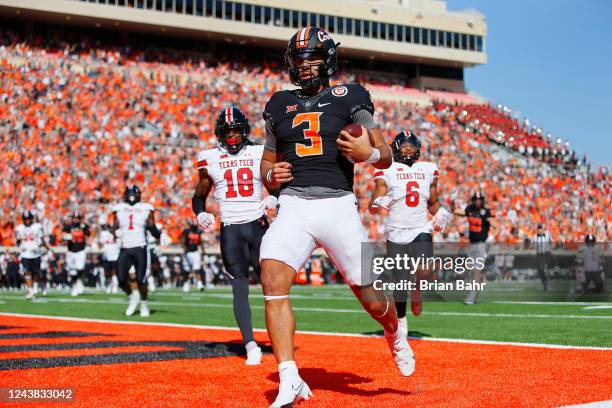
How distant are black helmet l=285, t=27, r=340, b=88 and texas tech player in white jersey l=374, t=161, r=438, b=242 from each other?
3873 mm

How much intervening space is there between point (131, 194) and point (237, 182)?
5.23 metres

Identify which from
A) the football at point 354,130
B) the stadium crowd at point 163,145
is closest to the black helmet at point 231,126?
the football at point 354,130

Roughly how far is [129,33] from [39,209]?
28.0 meters

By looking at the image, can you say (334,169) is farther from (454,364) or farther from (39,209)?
(39,209)

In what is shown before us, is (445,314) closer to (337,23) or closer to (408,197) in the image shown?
(408,197)

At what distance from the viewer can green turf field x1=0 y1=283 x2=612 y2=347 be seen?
345 inches

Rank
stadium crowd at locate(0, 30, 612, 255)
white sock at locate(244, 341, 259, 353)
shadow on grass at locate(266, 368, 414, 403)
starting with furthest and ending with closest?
stadium crowd at locate(0, 30, 612, 255)
white sock at locate(244, 341, 259, 353)
shadow on grass at locate(266, 368, 414, 403)

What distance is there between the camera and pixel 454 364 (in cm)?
635

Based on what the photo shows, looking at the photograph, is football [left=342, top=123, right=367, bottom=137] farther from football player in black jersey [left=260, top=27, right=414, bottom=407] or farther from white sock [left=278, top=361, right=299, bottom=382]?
white sock [left=278, top=361, right=299, bottom=382]

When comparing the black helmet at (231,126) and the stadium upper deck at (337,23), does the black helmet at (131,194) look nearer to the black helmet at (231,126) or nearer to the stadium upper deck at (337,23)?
the black helmet at (231,126)

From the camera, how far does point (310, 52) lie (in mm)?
4883

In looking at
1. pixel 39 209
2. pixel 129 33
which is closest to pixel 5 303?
pixel 39 209

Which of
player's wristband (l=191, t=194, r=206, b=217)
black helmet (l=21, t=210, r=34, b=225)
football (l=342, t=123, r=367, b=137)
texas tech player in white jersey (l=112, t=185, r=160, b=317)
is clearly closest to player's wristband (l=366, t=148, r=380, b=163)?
football (l=342, t=123, r=367, b=137)

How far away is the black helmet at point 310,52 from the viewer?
488 centimetres
